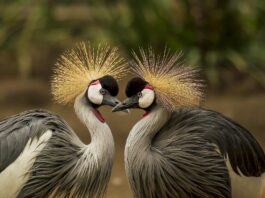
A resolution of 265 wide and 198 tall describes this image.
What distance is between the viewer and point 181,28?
5.91 metres

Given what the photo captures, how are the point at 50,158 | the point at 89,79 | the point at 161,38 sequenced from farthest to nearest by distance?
the point at 161,38 < the point at 89,79 < the point at 50,158

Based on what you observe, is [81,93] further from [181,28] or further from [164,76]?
[181,28]

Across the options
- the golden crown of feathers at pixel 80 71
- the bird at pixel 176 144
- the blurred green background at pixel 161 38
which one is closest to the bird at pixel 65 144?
the golden crown of feathers at pixel 80 71

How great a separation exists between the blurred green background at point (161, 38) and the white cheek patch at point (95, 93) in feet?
7.02

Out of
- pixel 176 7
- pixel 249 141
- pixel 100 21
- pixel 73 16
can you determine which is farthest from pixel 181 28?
pixel 249 141

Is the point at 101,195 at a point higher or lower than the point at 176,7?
lower

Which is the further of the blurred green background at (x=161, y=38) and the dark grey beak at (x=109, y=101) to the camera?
the blurred green background at (x=161, y=38)

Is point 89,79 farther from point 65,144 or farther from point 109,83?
point 65,144

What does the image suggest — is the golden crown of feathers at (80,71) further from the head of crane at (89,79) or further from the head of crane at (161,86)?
the head of crane at (161,86)

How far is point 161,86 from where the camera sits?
305cm

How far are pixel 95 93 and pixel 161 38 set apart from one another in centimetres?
277

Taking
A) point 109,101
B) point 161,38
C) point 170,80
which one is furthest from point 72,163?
point 161,38

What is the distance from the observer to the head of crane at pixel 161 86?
10.0 feet

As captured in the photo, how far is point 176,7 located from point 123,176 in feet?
6.92
